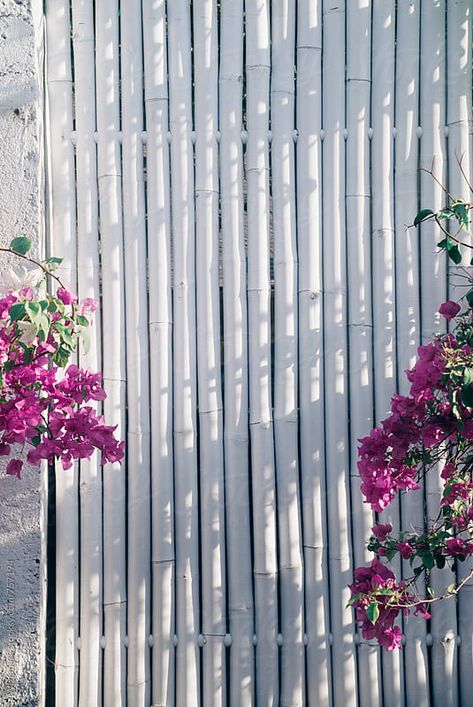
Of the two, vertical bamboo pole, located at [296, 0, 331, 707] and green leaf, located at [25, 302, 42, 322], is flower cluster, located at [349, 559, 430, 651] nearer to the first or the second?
vertical bamboo pole, located at [296, 0, 331, 707]

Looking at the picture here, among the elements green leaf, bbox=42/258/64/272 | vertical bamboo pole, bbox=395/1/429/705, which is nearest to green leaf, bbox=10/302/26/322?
green leaf, bbox=42/258/64/272

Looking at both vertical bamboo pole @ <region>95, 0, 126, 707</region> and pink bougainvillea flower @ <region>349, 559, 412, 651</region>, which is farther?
vertical bamboo pole @ <region>95, 0, 126, 707</region>

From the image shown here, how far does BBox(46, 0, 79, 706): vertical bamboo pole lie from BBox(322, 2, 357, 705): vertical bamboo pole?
0.84 meters

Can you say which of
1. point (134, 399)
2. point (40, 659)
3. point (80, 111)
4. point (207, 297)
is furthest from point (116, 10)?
point (40, 659)

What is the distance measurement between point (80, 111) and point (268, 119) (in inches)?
24.7

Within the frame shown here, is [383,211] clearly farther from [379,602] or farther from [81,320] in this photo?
[379,602]

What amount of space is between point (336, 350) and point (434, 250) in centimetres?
47

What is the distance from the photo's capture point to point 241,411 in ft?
9.09

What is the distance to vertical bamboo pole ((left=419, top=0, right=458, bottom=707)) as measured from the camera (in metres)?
2.74

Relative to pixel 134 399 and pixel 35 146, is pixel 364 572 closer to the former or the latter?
pixel 134 399

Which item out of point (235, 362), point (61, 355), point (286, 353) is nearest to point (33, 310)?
point (61, 355)

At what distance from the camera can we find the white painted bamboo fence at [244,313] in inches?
107

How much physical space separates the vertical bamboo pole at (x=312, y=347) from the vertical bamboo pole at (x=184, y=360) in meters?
0.36

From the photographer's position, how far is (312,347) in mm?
2779
